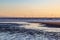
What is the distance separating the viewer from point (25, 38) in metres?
8.52

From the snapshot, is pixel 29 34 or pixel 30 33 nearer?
pixel 29 34

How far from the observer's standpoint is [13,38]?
27.8ft

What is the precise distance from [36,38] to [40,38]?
7.5 inches

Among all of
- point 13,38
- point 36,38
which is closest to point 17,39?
point 13,38

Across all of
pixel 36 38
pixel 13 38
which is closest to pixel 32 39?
pixel 36 38

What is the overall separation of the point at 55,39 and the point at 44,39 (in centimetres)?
53

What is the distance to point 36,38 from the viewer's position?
861 cm

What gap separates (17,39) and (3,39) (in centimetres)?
64

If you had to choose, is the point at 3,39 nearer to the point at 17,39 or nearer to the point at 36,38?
the point at 17,39

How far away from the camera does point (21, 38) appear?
8.51 m

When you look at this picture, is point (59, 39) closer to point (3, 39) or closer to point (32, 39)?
point (32, 39)

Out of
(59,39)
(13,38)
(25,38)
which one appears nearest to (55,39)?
(59,39)

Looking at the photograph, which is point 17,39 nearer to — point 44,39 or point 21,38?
point 21,38

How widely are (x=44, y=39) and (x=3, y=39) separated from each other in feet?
6.17
